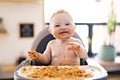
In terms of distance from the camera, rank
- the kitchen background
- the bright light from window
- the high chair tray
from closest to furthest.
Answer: the high chair tray → the kitchen background → the bright light from window

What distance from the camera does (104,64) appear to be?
8.57 feet

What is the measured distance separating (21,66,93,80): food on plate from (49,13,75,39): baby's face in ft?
0.71

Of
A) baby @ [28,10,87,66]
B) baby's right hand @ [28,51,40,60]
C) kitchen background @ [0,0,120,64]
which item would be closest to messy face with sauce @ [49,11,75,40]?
baby @ [28,10,87,66]

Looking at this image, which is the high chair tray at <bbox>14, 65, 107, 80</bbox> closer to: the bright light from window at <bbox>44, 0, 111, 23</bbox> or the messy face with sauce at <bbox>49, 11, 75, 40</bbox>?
the messy face with sauce at <bbox>49, 11, 75, 40</bbox>

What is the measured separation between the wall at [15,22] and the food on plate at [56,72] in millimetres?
1515

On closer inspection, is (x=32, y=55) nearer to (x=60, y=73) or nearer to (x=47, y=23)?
(x=60, y=73)

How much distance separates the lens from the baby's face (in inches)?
42.8

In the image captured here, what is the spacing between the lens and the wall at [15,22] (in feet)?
7.77

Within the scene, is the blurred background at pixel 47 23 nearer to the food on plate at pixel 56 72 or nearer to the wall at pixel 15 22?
the wall at pixel 15 22

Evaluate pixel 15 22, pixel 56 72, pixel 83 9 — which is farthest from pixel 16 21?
pixel 56 72

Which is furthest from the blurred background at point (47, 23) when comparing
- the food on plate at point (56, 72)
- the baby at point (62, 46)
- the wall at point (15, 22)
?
the food on plate at point (56, 72)

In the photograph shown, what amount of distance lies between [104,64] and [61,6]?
876 mm

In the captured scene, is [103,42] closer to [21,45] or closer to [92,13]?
[92,13]

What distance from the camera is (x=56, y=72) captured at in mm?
886
